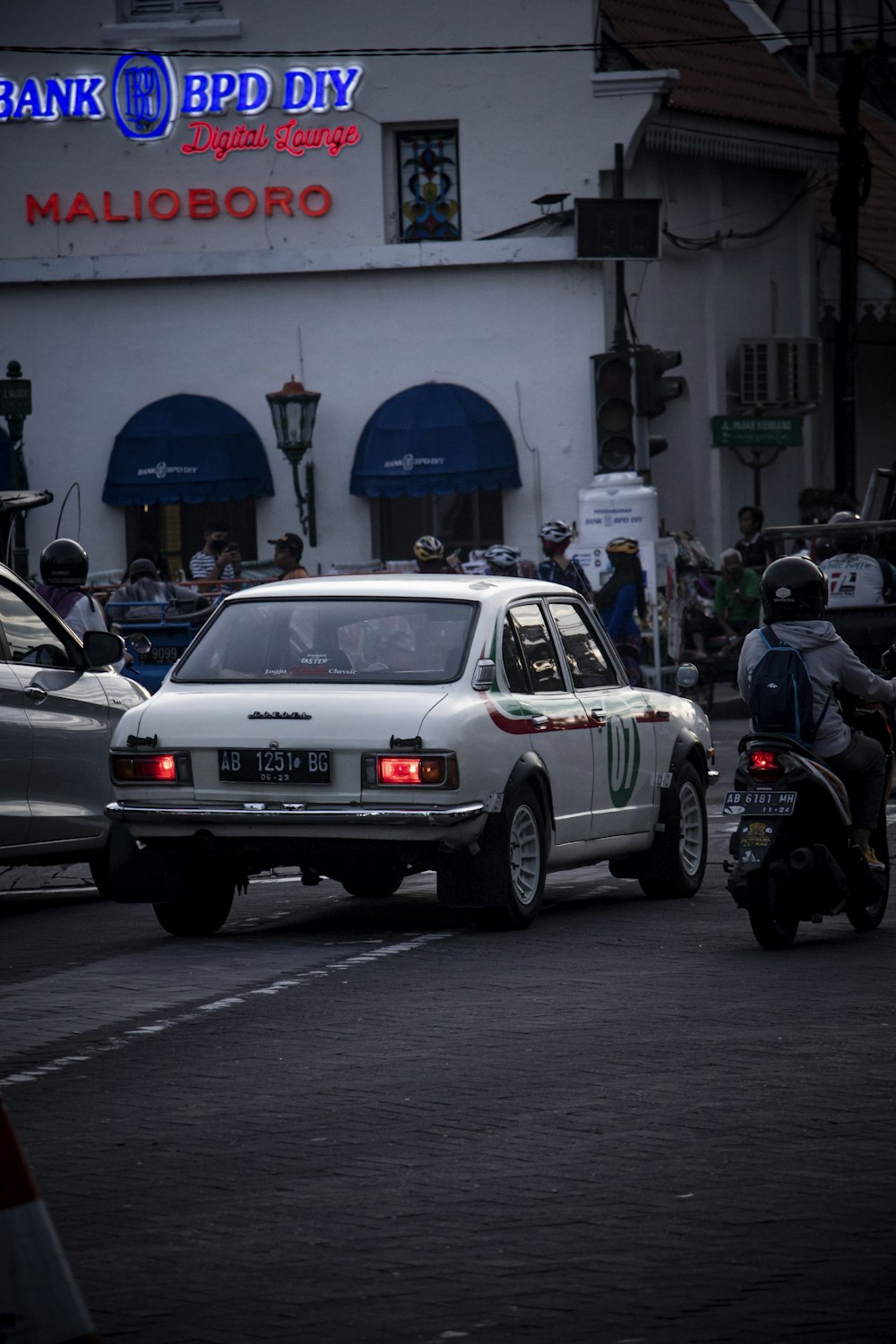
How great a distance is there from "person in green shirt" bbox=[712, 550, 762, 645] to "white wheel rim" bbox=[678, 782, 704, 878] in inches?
491

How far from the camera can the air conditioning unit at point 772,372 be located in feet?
108

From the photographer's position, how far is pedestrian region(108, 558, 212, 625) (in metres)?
19.2

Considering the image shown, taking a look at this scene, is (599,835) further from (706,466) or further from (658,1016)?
(706,466)

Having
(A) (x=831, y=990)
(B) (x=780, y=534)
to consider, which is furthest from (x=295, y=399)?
(A) (x=831, y=990)

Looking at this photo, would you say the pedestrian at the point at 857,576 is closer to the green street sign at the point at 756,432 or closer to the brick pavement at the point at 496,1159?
the brick pavement at the point at 496,1159

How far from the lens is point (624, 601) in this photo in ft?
66.2

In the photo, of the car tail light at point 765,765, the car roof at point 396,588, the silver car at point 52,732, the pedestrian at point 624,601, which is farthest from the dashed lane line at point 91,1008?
the pedestrian at point 624,601

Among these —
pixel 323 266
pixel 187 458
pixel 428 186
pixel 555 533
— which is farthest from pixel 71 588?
pixel 428 186

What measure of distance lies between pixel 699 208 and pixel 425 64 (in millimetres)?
4313

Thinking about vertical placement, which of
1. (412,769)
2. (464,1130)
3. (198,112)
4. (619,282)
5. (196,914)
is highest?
(198,112)

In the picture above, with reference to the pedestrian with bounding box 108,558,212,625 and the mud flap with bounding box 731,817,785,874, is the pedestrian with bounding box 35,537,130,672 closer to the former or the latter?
the pedestrian with bounding box 108,558,212,625

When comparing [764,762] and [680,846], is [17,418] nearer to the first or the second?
[680,846]

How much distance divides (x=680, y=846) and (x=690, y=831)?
24 cm

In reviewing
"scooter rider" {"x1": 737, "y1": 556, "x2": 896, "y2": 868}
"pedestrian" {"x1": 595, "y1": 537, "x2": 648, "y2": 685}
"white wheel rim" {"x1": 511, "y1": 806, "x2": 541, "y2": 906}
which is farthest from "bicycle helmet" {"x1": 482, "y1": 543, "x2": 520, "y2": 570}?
"scooter rider" {"x1": 737, "y1": 556, "x2": 896, "y2": 868}
